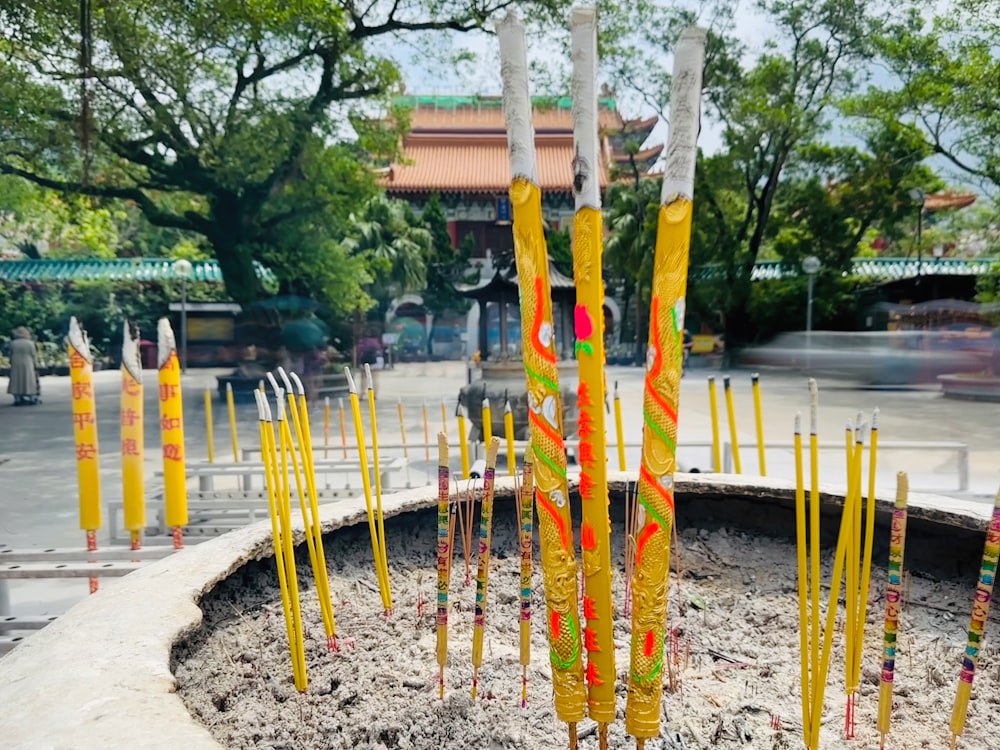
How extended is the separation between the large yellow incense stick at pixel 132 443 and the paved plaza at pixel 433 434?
2.60 ft

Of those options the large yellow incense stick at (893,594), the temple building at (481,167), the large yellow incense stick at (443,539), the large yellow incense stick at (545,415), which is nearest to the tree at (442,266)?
the temple building at (481,167)

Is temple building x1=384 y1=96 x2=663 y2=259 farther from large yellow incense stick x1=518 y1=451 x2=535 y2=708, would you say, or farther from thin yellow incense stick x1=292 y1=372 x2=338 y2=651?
large yellow incense stick x1=518 y1=451 x2=535 y2=708

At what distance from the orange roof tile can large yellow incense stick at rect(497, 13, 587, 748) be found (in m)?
15.9

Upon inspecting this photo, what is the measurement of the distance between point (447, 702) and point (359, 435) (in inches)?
24.1

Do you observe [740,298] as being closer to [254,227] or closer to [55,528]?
[254,227]

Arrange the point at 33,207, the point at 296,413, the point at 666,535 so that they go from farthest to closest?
the point at 33,207 → the point at 296,413 → the point at 666,535

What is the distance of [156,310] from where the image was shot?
16922 mm

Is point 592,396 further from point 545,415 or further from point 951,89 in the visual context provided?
point 951,89

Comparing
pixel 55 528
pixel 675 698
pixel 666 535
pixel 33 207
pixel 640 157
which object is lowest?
pixel 55 528

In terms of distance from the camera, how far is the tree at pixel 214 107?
23.2ft

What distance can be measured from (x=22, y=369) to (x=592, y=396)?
10.7 meters

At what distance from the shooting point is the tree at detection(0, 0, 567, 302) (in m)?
7.08

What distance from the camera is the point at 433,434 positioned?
7031 millimetres

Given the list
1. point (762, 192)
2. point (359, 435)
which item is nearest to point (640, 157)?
point (762, 192)
